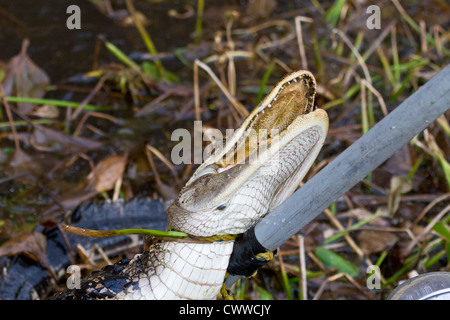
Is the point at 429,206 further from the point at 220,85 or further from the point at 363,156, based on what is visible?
the point at 363,156

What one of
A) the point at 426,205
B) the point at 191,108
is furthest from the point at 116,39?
the point at 426,205

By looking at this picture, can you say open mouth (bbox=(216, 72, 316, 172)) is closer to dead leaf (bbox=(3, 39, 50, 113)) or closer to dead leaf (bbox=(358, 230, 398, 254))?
dead leaf (bbox=(358, 230, 398, 254))

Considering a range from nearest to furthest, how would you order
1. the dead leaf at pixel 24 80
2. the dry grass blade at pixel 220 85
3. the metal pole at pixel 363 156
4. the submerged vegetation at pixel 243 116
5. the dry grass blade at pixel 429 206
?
the metal pole at pixel 363 156 < the submerged vegetation at pixel 243 116 < the dry grass blade at pixel 429 206 < the dry grass blade at pixel 220 85 < the dead leaf at pixel 24 80

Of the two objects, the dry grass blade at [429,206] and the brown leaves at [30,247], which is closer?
the brown leaves at [30,247]

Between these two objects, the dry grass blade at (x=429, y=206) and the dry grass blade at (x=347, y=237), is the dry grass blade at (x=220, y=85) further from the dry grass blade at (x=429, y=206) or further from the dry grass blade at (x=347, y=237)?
the dry grass blade at (x=429, y=206)

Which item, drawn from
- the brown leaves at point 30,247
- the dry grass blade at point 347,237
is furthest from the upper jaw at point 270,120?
the dry grass blade at point 347,237

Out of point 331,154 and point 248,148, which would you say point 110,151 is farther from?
point 248,148

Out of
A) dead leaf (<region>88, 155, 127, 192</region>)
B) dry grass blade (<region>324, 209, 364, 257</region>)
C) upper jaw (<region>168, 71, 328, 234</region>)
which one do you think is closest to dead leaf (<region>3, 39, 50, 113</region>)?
dead leaf (<region>88, 155, 127, 192</region>)
